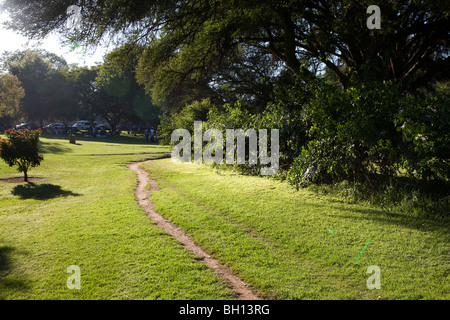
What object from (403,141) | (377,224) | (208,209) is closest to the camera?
(377,224)

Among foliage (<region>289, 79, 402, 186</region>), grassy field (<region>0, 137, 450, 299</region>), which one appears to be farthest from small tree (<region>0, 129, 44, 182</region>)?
foliage (<region>289, 79, 402, 186</region>)

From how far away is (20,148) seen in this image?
1256cm

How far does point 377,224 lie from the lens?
6.47 metres

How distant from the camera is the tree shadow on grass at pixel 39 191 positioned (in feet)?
34.5

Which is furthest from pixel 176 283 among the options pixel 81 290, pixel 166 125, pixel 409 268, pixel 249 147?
pixel 166 125

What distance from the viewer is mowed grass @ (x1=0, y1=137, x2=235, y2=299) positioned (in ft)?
13.9

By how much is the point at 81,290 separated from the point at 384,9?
11.9 metres

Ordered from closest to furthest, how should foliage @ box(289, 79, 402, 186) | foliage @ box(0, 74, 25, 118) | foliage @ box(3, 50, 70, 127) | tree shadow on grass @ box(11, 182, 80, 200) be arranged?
foliage @ box(289, 79, 402, 186) < tree shadow on grass @ box(11, 182, 80, 200) < foliage @ box(0, 74, 25, 118) < foliage @ box(3, 50, 70, 127)

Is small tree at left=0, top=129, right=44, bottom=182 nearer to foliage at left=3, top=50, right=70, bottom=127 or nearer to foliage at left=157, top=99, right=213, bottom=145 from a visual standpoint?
foliage at left=157, top=99, right=213, bottom=145

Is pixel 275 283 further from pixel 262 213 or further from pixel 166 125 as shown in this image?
pixel 166 125

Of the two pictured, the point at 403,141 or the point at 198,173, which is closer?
the point at 403,141
